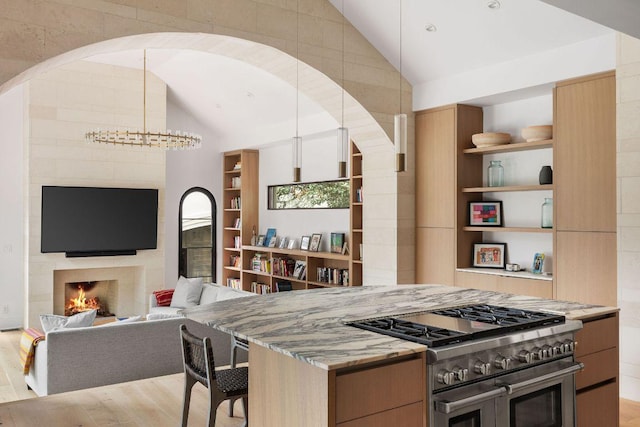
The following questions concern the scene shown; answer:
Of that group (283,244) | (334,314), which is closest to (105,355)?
(334,314)

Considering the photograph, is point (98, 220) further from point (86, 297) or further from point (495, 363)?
point (495, 363)

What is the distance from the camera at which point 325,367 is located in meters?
2.08

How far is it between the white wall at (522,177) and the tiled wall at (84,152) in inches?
210

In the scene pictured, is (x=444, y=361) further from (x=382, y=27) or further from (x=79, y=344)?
(x=382, y=27)

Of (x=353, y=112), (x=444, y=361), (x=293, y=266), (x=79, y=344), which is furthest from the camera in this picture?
(x=293, y=266)

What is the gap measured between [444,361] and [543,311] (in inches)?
41.3

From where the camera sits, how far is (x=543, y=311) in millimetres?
3197

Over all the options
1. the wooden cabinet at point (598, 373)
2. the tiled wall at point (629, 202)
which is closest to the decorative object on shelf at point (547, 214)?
the tiled wall at point (629, 202)

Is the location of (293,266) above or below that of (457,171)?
below

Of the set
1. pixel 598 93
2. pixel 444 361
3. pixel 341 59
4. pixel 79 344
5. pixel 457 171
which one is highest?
pixel 341 59

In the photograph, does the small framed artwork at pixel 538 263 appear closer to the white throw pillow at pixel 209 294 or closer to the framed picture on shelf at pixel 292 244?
the white throw pillow at pixel 209 294

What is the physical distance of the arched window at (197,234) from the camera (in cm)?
994

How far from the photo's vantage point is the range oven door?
246 centimetres

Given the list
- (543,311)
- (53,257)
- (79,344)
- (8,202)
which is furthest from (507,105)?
(8,202)
